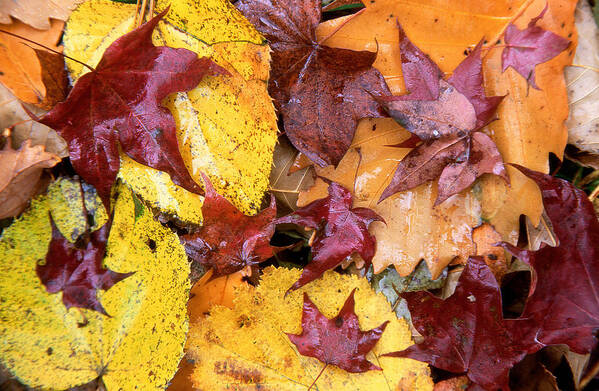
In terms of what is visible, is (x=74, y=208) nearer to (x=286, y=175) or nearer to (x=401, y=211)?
(x=286, y=175)

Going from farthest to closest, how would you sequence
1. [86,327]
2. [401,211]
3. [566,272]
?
[401,211] → [86,327] → [566,272]

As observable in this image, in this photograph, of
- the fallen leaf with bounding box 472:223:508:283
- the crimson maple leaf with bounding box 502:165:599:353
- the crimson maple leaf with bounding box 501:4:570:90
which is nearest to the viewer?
the crimson maple leaf with bounding box 502:165:599:353

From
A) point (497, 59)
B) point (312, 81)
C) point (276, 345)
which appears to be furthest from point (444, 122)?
point (276, 345)

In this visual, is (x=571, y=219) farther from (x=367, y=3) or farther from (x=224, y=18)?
(x=224, y=18)

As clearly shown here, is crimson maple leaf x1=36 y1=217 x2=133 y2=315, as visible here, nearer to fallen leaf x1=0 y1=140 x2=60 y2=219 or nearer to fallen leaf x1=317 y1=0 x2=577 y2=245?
fallen leaf x1=0 y1=140 x2=60 y2=219

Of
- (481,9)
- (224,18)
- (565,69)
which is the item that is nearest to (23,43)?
(224,18)

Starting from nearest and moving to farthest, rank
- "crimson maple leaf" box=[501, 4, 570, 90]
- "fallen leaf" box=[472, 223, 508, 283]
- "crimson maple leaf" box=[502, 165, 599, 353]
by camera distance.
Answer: "crimson maple leaf" box=[502, 165, 599, 353], "crimson maple leaf" box=[501, 4, 570, 90], "fallen leaf" box=[472, 223, 508, 283]

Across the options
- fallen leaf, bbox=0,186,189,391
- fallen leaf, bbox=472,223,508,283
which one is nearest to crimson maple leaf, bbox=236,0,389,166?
fallen leaf, bbox=472,223,508,283
